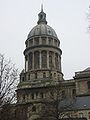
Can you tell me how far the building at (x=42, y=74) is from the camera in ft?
269

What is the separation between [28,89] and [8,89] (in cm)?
5971

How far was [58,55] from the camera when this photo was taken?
99875 millimetres

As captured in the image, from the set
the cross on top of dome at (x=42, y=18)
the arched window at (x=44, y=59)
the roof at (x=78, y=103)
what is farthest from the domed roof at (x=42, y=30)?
the roof at (x=78, y=103)

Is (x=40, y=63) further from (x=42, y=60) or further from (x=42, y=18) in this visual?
(x=42, y=18)

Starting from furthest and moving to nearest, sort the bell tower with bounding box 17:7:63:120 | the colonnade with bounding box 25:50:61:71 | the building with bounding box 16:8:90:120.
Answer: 1. the colonnade with bounding box 25:50:61:71
2. the bell tower with bounding box 17:7:63:120
3. the building with bounding box 16:8:90:120

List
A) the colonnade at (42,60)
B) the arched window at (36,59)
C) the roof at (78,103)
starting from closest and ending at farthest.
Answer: the roof at (78,103), the colonnade at (42,60), the arched window at (36,59)

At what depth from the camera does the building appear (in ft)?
269

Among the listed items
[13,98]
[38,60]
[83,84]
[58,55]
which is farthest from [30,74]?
[13,98]

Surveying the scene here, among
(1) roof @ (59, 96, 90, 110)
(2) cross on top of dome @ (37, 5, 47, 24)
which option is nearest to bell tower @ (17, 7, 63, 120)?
(2) cross on top of dome @ (37, 5, 47, 24)

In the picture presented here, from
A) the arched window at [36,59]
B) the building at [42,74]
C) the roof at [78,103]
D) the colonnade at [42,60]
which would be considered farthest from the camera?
the arched window at [36,59]

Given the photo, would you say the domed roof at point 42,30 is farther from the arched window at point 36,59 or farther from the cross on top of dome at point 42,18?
the arched window at point 36,59

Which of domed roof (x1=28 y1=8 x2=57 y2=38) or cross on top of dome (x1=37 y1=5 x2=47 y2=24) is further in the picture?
cross on top of dome (x1=37 y1=5 x2=47 y2=24)

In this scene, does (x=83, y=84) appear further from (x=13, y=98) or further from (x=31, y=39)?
(x=13, y=98)

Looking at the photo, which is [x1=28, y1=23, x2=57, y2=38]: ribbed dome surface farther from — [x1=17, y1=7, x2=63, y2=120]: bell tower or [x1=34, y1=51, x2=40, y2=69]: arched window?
[x1=34, y1=51, x2=40, y2=69]: arched window
